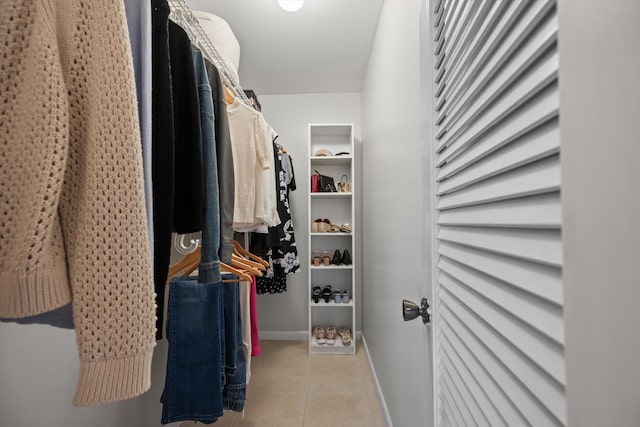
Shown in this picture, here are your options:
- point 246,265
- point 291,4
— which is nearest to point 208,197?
point 246,265

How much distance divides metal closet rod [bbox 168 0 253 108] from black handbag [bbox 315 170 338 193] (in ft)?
3.47

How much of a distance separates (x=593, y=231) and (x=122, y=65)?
25.6 inches

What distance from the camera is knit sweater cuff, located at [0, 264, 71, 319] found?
358 millimetres

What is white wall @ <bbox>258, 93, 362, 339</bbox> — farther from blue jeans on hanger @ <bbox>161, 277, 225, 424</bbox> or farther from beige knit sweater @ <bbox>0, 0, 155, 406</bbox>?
beige knit sweater @ <bbox>0, 0, 155, 406</bbox>

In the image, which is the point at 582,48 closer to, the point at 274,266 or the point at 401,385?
the point at 401,385

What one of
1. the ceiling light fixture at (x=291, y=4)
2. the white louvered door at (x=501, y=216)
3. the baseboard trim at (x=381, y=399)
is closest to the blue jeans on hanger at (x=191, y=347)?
the white louvered door at (x=501, y=216)

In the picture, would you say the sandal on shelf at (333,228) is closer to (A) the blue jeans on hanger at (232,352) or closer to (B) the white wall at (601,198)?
(A) the blue jeans on hanger at (232,352)

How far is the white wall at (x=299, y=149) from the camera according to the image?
276 cm

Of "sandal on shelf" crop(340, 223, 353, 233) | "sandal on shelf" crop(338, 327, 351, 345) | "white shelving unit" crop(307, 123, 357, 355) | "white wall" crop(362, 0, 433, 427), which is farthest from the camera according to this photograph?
"white shelving unit" crop(307, 123, 357, 355)

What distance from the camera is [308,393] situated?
5.98 feet

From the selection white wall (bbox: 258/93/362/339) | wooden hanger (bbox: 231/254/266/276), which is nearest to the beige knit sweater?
wooden hanger (bbox: 231/254/266/276)

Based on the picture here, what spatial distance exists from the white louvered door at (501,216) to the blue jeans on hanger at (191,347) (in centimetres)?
86

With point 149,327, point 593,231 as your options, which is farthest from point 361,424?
point 593,231

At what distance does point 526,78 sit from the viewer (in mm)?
329
